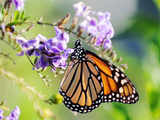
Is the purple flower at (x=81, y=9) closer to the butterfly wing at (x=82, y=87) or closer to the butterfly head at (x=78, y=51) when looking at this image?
the butterfly head at (x=78, y=51)

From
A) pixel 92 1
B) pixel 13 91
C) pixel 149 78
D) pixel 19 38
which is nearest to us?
pixel 19 38

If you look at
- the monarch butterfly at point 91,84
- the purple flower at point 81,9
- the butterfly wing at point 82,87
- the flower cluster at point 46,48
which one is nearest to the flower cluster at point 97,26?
the purple flower at point 81,9

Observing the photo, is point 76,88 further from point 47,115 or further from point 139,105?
point 139,105

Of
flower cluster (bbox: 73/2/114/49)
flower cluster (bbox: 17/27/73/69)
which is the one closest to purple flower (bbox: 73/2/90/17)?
flower cluster (bbox: 73/2/114/49)

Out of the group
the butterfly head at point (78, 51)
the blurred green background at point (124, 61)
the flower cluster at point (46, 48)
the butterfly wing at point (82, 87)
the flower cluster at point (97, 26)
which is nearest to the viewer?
the flower cluster at point (46, 48)

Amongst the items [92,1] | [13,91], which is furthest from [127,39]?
[13,91]

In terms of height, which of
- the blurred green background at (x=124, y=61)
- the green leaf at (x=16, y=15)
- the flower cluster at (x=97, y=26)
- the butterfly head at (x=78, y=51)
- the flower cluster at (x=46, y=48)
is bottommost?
the flower cluster at (x=46, y=48)

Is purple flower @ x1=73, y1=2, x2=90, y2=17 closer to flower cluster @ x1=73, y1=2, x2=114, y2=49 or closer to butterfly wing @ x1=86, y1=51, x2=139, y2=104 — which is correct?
flower cluster @ x1=73, y1=2, x2=114, y2=49
